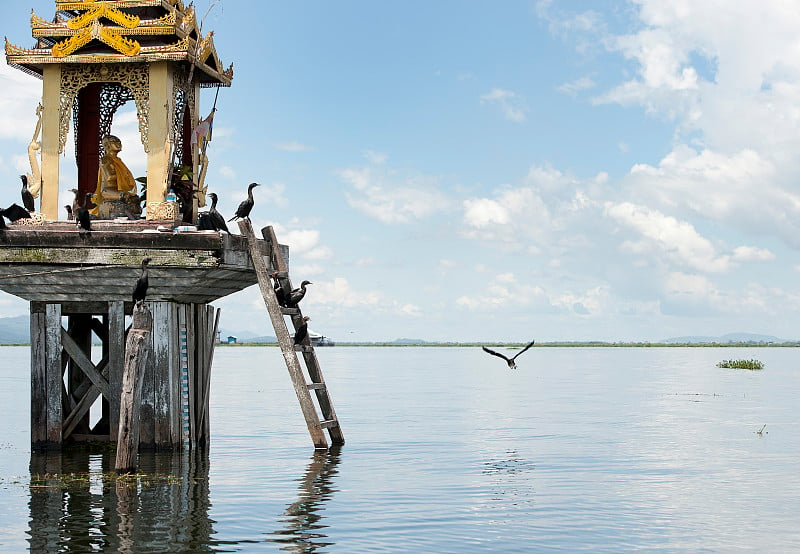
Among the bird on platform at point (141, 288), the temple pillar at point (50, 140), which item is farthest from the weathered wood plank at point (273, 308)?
the temple pillar at point (50, 140)

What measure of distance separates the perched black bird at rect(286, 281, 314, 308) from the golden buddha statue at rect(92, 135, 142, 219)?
13.4ft

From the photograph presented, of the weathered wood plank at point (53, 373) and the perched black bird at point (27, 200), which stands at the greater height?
the perched black bird at point (27, 200)

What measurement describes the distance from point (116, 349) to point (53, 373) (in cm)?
176

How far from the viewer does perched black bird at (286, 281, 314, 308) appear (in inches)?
1025

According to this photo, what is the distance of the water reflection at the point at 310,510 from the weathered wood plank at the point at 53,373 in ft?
18.6

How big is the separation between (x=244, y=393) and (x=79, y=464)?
35.2 metres

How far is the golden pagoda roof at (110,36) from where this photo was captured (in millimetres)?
25672

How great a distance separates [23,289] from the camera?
2464 cm

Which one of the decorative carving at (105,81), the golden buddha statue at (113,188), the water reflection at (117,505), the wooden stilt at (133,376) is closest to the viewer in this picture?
the water reflection at (117,505)

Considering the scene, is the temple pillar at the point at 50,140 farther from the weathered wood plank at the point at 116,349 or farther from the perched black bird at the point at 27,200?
the weathered wood plank at the point at 116,349

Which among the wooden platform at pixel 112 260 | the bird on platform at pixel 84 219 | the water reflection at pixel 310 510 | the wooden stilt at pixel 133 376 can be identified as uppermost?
the bird on platform at pixel 84 219

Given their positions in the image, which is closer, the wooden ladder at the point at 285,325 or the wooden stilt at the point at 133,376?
the wooden stilt at the point at 133,376

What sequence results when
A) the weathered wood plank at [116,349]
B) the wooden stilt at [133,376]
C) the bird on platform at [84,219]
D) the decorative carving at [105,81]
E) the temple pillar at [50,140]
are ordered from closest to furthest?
the wooden stilt at [133,376]
the bird on platform at [84,219]
the weathered wood plank at [116,349]
the temple pillar at [50,140]
the decorative carving at [105,81]

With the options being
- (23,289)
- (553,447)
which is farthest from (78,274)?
(553,447)
